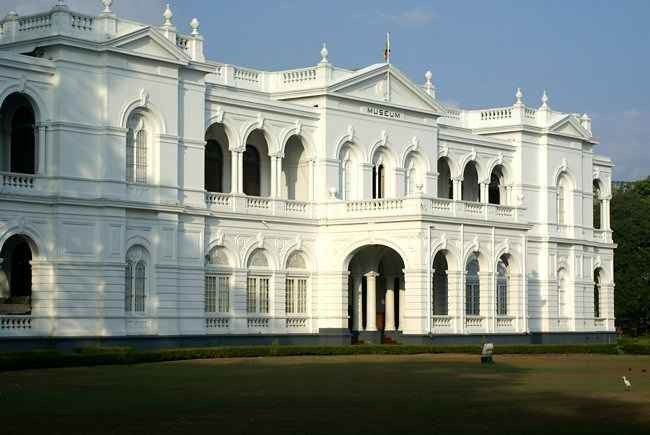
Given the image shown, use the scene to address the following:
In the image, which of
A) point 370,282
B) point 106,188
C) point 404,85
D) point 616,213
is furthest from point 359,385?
point 616,213

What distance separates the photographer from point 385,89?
234 feet

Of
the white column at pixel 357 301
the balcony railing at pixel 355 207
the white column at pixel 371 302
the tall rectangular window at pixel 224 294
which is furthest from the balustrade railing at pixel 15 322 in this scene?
the white column at pixel 357 301

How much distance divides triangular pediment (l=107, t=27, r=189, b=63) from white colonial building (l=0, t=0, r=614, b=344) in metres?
0.08

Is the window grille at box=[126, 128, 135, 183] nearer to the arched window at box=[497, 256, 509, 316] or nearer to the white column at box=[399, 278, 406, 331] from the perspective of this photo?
the white column at box=[399, 278, 406, 331]

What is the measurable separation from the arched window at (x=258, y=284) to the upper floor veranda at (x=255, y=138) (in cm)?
216

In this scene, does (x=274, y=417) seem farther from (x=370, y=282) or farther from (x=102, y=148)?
(x=370, y=282)

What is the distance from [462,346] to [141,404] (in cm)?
3222

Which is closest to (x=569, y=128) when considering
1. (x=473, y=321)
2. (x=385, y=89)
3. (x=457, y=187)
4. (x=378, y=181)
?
(x=457, y=187)

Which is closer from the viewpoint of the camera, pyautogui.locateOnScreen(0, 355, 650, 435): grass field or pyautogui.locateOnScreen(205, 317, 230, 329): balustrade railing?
pyautogui.locateOnScreen(0, 355, 650, 435): grass field

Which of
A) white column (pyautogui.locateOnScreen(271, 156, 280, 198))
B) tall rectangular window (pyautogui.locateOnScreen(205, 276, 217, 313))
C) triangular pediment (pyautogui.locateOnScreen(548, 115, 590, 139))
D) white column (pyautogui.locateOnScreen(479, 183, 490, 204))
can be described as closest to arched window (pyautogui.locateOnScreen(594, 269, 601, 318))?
triangular pediment (pyautogui.locateOnScreen(548, 115, 590, 139))

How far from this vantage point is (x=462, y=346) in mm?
62531

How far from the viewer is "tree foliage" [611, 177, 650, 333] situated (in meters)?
102

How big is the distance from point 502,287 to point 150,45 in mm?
23091

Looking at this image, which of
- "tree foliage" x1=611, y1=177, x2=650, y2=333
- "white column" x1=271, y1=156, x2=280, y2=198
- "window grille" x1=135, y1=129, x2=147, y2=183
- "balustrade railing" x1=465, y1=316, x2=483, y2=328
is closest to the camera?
"window grille" x1=135, y1=129, x2=147, y2=183
